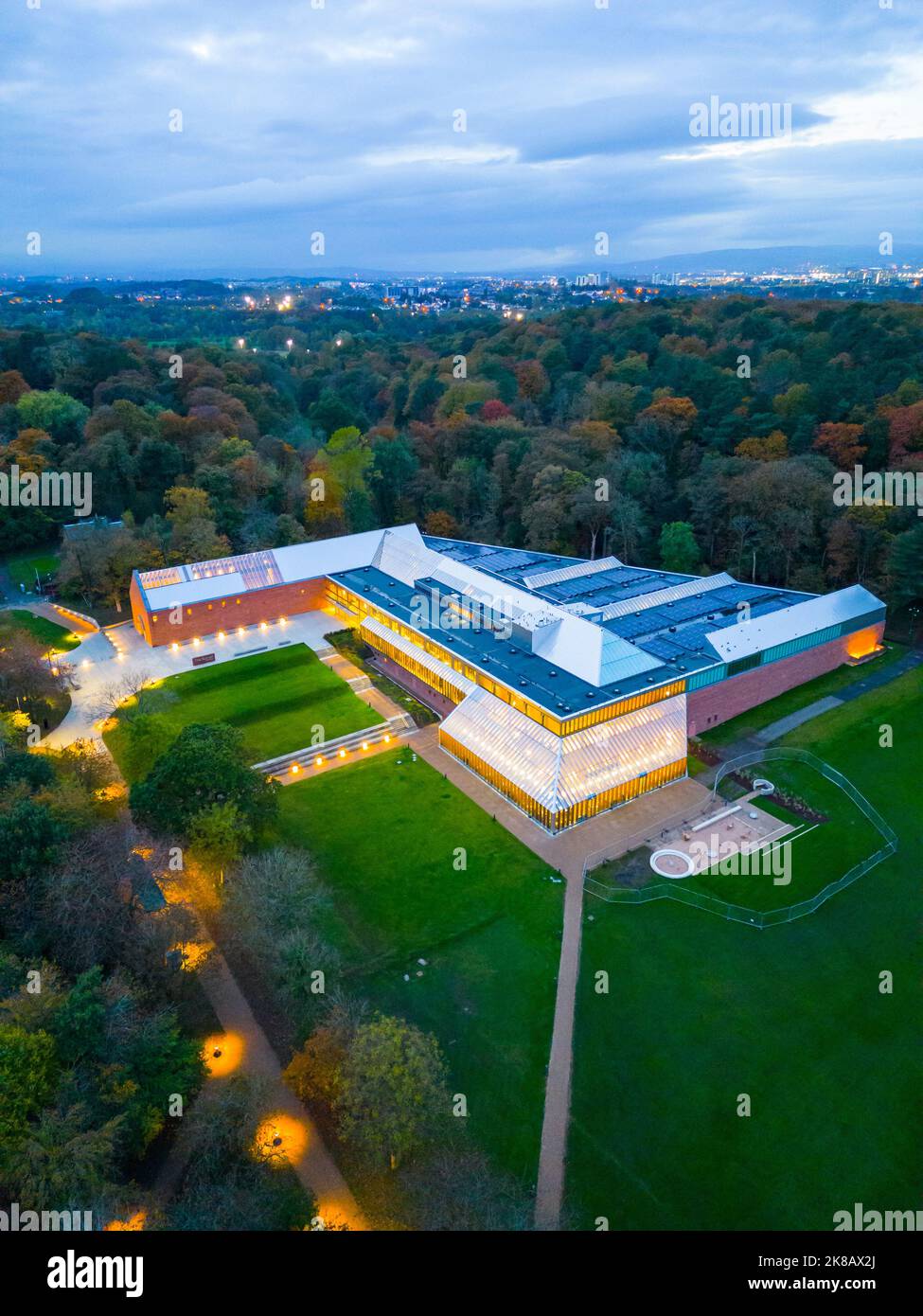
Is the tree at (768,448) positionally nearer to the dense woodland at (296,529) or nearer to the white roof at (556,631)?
the dense woodland at (296,529)

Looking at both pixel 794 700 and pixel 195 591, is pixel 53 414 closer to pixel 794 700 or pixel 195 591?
pixel 195 591

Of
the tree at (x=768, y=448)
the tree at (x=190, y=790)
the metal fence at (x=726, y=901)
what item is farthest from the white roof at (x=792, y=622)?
the tree at (x=190, y=790)

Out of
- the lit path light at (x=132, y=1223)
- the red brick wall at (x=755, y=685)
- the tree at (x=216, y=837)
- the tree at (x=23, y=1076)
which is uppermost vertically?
the red brick wall at (x=755, y=685)

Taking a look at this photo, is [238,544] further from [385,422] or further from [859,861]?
[859,861]

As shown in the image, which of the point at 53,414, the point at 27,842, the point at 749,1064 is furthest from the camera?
the point at 53,414

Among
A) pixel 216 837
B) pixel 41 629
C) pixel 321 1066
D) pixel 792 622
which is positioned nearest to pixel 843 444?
pixel 792 622
